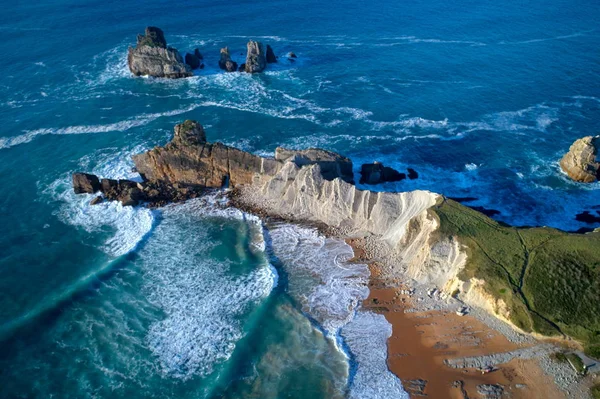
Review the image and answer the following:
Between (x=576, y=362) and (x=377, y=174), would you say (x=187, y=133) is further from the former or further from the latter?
(x=576, y=362)

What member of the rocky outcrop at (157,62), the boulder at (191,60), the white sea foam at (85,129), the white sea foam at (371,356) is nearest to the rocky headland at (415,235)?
the white sea foam at (371,356)

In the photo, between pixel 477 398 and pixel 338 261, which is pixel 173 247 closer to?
pixel 338 261

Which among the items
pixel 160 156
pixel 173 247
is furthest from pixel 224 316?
pixel 160 156

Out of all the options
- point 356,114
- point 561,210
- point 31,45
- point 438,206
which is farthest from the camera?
point 31,45

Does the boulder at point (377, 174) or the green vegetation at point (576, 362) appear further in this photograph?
the boulder at point (377, 174)

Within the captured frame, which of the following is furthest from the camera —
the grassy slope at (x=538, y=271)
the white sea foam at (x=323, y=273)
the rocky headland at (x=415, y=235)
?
the white sea foam at (x=323, y=273)

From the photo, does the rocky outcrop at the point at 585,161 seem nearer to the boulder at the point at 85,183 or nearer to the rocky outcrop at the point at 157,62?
the boulder at the point at 85,183
